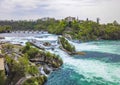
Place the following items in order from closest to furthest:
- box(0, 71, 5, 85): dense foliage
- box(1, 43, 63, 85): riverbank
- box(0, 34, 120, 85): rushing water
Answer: box(0, 71, 5, 85): dense foliage < box(1, 43, 63, 85): riverbank < box(0, 34, 120, 85): rushing water

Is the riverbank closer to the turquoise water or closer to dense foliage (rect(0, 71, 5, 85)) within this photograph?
dense foliage (rect(0, 71, 5, 85))

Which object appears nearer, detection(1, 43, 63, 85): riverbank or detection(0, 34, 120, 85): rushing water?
detection(1, 43, 63, 85): riverbank

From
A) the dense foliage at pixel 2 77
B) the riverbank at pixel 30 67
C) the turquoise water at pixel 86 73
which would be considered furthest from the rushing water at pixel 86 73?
the dense foliage at pixel 2 77

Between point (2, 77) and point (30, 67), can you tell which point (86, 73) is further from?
point (2, 77)

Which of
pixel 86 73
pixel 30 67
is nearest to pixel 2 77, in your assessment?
pixel 30 67

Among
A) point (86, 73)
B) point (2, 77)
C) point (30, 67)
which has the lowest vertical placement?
point (86, 73)

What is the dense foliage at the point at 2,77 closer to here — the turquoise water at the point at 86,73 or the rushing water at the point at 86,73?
the rushing water at the point at 86,73

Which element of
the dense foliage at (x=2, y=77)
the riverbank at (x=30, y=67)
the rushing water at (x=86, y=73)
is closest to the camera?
the dense foliage at (x=2, y=77)

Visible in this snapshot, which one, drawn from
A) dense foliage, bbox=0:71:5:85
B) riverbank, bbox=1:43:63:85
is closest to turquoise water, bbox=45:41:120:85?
riverbank, bbox=1:43:63:85

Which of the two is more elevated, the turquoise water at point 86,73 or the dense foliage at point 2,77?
the dense foliage at point 2,77

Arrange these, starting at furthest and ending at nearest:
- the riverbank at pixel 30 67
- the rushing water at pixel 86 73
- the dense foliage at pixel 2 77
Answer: the rushing water at pixel 86 73
the riverbank at pixel 30 67
the dense foliage at pixel 2 77

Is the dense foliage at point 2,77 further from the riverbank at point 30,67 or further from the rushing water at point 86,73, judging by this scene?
the rushing water at point 86,73

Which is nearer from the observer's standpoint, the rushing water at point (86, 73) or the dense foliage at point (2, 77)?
the dense foliage at point (2, 77)
